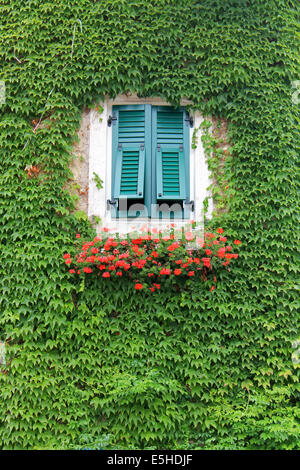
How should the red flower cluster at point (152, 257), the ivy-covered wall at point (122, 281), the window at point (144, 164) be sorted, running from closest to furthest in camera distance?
the ivy-covered wall at point (122, 281) → the red flower cluster at point (152, 257) → the window at point (144, 164)

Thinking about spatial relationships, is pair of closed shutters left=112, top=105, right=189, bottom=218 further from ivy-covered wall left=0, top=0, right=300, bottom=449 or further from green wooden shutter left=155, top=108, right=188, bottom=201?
ivy-covered wall left=0, top=0, right=300, bottom=449

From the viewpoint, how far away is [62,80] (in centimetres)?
670

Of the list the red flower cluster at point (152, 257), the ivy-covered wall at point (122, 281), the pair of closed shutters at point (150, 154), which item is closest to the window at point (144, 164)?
the pair of closed shutters at point (150, 154)

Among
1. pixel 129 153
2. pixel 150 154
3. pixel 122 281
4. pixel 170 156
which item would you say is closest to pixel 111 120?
pixel 129 153

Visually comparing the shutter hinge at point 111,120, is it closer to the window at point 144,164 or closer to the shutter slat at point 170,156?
the window at point 144,164

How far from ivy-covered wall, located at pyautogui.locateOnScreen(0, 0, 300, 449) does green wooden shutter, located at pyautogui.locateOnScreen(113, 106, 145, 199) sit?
363 millimetres

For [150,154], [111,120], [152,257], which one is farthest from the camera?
[111,120]

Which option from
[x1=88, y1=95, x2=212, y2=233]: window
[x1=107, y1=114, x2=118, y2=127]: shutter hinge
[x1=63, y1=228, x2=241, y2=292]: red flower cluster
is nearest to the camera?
[x1=63, y1=228, x2=241, y2=292]: red flower cluster

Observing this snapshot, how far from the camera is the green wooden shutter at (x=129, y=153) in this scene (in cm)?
659

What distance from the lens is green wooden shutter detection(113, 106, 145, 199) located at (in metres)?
6.59

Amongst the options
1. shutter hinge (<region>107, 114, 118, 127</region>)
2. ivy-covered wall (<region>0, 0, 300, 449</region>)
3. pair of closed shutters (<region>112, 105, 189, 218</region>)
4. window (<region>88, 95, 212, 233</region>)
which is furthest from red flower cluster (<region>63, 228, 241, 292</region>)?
shutter hinge (<region>107, 114, 118, 127</region>)

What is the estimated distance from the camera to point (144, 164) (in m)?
6.68

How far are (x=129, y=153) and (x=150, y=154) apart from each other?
266 mm

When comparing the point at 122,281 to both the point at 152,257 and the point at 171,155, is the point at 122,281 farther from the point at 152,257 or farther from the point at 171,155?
the point at 171,155
